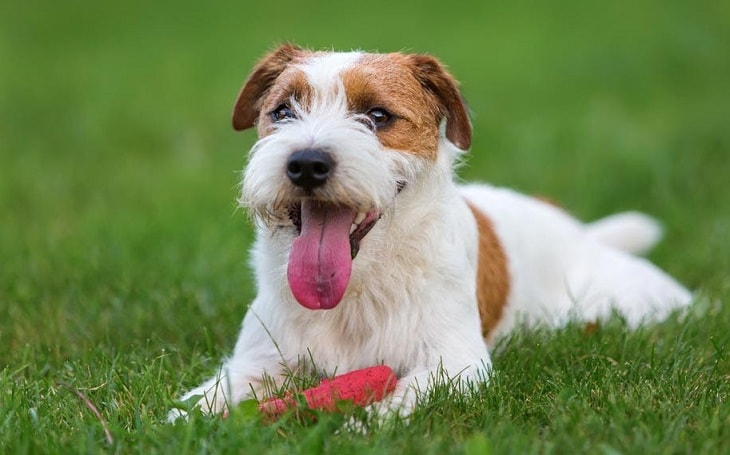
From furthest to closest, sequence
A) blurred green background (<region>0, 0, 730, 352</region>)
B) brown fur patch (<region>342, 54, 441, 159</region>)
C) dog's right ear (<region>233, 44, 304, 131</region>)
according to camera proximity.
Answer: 1. blurred green background (<region>0, 0, 730, 352</region>)
2. dog's right ear (<region>233, 44, 304, 131</region>)
3. brown fur patch (<region>342, 54, 441, 159</region>)

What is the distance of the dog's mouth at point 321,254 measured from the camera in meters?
4.40

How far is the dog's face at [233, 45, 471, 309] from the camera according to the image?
425 centimetres

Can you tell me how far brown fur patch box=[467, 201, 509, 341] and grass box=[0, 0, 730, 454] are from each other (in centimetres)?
24

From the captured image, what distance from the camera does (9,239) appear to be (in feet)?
25.5

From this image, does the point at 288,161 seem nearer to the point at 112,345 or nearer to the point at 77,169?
the point at 112,345

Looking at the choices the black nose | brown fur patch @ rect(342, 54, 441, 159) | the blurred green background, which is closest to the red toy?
the black nose

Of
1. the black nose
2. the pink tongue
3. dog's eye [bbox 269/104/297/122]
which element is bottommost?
the pink tongue

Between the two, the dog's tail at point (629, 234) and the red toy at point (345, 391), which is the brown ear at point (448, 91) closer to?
the red toy at point (345, 391)

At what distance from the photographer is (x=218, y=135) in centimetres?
1168

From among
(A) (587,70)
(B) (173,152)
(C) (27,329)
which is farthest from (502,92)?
(C) (27,329)

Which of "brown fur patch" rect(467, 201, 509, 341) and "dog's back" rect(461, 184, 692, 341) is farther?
"dog's back" rect(461, 184, 692, 341)

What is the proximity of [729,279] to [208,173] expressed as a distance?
5000 millimetres

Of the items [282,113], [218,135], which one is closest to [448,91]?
[282,113]

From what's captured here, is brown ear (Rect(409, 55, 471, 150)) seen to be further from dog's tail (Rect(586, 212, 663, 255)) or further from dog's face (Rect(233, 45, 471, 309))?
dog's tail (Rect(586, 212, 663, 255))
